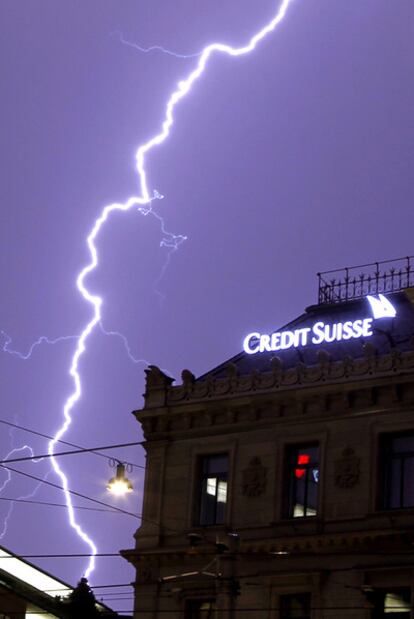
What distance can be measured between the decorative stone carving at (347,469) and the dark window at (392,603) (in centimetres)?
374

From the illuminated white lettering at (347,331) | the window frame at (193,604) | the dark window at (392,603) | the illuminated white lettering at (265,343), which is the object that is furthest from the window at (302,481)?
the illuminated white lettering at (265,343)

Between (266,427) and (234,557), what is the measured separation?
10.9m

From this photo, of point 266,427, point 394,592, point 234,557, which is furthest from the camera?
point 266,427

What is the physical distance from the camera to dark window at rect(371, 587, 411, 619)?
52.7 m

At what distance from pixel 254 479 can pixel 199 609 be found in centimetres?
458

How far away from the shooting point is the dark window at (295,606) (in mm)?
54719

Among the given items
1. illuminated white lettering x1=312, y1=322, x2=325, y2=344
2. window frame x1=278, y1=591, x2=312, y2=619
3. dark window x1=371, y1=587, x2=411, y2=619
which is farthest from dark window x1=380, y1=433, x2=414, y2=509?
illuminated white lettering x1=312, y1=322, x2=325, y2=344

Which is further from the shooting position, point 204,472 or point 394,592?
point 204,472

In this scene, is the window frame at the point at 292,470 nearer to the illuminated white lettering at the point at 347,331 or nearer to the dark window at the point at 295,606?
the dark window at the point at 295,606

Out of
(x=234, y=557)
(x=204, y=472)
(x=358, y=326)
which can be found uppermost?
(x=358, y=326)

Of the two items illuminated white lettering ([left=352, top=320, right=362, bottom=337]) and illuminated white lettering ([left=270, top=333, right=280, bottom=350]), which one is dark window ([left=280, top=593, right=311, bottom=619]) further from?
illuminated white lettering ([left=270, top=333, right=280, bottom=350])

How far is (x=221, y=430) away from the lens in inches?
2322

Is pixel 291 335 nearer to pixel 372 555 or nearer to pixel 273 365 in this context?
pixel 273 365

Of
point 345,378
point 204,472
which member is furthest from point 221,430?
point 345,378
